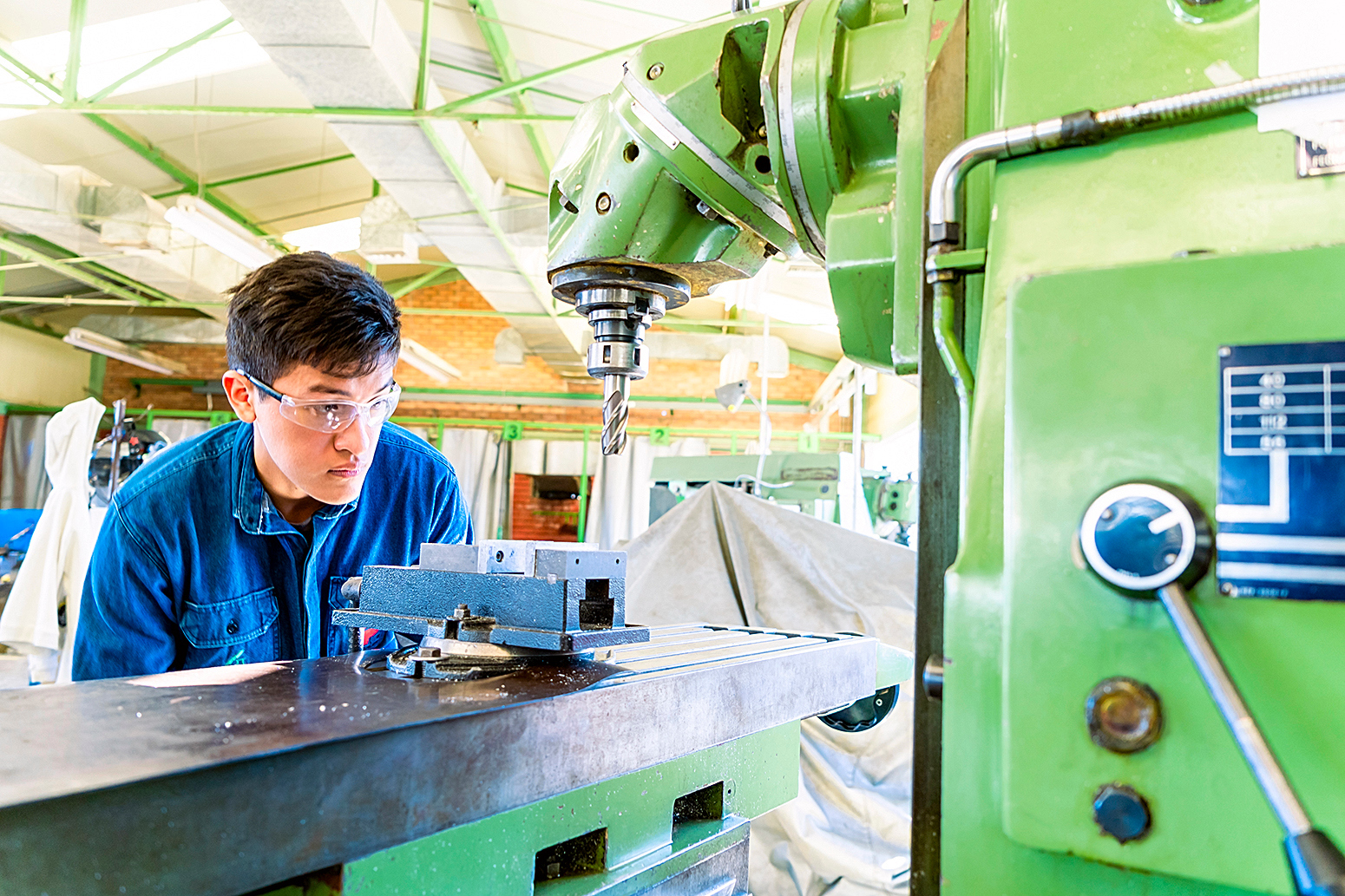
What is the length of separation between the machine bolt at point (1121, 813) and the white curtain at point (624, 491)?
7.38 m

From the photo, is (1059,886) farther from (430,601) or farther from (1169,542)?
(430,601)

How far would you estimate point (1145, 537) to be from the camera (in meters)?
0.45

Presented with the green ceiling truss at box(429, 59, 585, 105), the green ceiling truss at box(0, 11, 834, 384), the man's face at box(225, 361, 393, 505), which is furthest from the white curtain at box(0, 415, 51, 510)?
the man's face at box(225, 361, 393, 505)

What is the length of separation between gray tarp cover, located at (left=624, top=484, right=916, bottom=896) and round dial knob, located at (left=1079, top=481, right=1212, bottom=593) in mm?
2188

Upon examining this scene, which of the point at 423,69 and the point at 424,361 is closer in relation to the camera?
the point at 423,69

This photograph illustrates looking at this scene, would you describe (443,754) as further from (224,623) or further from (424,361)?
(424,361)

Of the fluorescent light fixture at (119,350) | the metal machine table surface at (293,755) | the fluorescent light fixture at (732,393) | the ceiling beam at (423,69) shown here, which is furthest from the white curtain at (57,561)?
the fluorescent light fixture at (119,350)

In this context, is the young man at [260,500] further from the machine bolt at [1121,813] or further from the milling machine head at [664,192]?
the machine bolt at [1121,813]

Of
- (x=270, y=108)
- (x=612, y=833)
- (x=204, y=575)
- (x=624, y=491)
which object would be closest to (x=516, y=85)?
(x=270, y=108)

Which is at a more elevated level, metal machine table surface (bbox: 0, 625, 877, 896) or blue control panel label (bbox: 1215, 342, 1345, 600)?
blue control panel label (bbox: 1215, 342, 1345, 600)

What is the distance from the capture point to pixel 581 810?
0.78 metres

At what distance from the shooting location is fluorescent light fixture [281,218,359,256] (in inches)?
285

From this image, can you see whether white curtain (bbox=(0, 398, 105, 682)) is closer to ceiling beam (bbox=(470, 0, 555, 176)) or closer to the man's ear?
ceiling beam (bbox=(470, 0, 555, 176))

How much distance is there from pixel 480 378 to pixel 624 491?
2.29 metres
